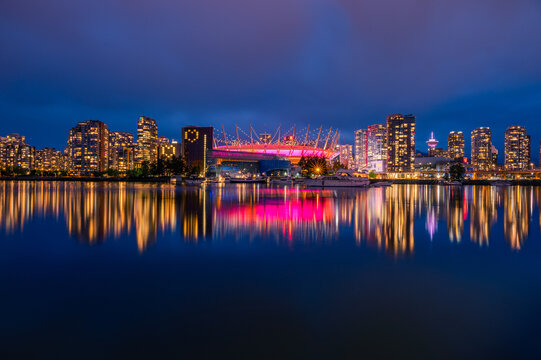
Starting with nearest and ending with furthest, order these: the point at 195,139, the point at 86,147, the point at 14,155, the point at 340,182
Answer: the point at 340,182 → the point at 86,147 → the point at 195,139 → the point at 14,155

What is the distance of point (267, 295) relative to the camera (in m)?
5.77

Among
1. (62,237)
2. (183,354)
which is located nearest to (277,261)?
(183,354)

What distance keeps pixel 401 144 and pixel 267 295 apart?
208110 millimetres

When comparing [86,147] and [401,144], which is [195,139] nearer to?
[86,147]

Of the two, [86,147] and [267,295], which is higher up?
[86,147]

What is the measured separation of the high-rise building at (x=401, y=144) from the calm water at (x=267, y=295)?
19679 centimetres

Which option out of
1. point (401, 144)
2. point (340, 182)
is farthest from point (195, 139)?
point (340, 182)

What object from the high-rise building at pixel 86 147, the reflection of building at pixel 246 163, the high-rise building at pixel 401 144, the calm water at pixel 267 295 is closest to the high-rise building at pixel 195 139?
the high-rise building at pixel 86 147

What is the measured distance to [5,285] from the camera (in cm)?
627

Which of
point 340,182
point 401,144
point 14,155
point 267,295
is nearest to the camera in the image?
point 267,295

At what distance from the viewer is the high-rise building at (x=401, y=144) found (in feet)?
641

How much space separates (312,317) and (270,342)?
98 centimetres

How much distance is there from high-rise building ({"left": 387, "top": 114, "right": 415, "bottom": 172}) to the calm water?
197 m

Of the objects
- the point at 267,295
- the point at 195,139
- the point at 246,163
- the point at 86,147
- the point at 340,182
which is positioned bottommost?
the point at 267,295
